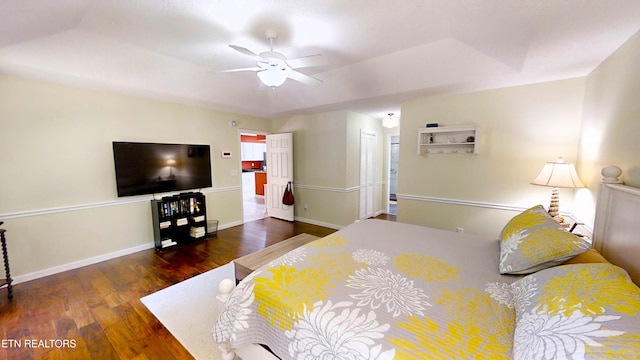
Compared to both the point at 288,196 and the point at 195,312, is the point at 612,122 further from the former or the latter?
the point at 288,196

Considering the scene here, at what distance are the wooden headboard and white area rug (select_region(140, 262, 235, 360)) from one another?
2.64 meters

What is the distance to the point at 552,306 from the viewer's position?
0.94 metres

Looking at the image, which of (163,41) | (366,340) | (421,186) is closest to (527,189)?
(421,186)

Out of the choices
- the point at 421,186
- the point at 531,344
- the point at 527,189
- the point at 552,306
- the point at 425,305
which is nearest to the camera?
the point at 531,344

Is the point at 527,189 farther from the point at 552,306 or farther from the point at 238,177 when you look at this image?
the point at 238,177

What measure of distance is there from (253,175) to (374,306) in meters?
9.27

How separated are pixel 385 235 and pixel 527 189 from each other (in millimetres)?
2201

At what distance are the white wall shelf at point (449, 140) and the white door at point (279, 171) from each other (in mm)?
2684

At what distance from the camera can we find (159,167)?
12.3 ft

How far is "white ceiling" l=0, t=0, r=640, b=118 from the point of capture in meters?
1.87

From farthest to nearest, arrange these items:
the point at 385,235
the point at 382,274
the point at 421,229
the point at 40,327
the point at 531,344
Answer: the point at 421,229
the point at 385,235
the point at 40,327
the point at 382,274
the point at 531,344

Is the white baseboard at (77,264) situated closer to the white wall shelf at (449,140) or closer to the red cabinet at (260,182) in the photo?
the red cabinet at (260,182)

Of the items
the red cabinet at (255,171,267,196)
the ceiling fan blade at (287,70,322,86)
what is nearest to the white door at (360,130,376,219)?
the ceiling fan blade at (287,70,322,86)

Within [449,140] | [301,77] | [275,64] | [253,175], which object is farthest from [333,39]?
[253,175]
